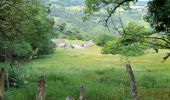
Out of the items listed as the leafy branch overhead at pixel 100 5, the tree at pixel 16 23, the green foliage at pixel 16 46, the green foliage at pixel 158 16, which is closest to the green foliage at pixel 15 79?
the green foliage at pixel 16 46

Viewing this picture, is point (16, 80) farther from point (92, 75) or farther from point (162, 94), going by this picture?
point (92, 75)

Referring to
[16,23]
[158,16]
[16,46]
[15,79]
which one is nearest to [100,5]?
[16,46]

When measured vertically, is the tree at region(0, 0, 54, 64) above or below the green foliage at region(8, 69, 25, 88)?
above

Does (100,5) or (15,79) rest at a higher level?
(100,5)

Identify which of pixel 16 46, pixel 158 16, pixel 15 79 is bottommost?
pixel 15 79

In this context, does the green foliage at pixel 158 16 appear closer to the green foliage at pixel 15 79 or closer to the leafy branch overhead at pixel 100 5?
the leafy branch overhead at pixel 100 5

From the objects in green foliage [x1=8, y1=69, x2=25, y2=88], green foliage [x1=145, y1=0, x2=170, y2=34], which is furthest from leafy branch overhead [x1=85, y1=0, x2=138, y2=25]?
green foliage [x1=8, y1=69, x2=25, y2=88]

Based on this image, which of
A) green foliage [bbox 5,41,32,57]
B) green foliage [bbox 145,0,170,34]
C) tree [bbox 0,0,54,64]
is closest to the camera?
tree [bbox 0,0,54,64]

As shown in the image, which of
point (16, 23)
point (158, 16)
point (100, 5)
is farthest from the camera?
point (100, 5)

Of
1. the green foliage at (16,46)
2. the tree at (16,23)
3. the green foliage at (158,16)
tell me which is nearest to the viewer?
the tree at (16,23)

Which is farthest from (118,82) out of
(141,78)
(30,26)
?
(30,26)

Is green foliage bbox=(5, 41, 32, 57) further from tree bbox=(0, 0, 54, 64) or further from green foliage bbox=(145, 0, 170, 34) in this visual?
green foliage bbox=(145, 0, 170, 34)

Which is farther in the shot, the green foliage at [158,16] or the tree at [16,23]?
the green foliage at [158,16]

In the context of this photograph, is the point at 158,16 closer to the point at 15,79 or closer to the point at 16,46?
the point at 16,46
